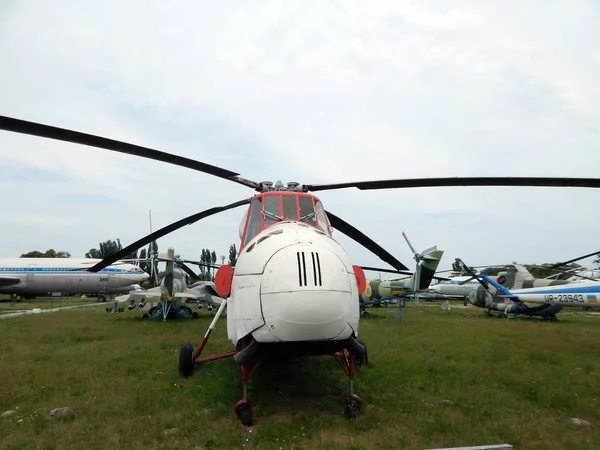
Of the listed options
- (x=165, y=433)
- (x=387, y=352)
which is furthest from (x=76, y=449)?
(x=387, y=352)

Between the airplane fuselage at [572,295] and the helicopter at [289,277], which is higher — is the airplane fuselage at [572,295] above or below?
below

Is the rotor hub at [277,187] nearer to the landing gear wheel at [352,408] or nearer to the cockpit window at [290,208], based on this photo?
the cockpit window at [290,208]

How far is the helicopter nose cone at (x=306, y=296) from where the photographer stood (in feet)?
13.8

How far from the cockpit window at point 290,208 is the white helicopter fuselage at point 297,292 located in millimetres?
1081

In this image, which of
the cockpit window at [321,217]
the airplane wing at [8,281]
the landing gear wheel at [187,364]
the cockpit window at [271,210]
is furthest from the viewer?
the airplane wing at [8,281]

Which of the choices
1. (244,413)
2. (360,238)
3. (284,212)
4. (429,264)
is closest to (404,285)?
(429,264)

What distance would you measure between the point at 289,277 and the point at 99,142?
130 inches

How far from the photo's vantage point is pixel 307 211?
21.0 feet

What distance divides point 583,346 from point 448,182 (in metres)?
9.84

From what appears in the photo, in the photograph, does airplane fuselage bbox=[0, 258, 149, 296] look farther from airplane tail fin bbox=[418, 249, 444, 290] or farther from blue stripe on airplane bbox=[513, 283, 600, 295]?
blue stripe on airplane bbox=[513, 283, 600, 295]

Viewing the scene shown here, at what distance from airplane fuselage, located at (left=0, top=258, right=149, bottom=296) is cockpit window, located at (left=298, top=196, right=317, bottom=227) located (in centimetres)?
3588

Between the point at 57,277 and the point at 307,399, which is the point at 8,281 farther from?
the point at 307,399

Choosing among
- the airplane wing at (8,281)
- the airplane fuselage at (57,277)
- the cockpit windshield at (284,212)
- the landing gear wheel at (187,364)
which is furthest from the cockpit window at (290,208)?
the airplane wing at (8,281)

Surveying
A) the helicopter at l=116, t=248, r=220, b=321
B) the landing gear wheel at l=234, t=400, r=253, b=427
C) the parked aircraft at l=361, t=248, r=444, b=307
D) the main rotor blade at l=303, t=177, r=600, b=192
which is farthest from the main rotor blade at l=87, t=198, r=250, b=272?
the parked aircraft at l=361, t=248, r=444, b=307
